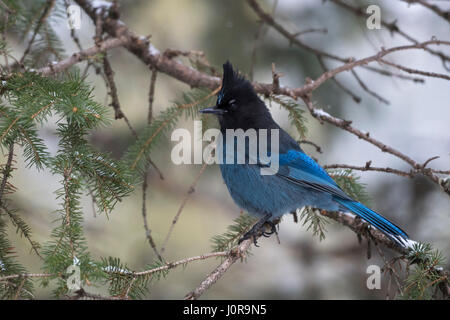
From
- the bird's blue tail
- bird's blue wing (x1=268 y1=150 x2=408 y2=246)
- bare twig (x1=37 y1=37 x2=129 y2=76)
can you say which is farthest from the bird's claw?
bare twig (x1=37 y1=37 x2=129 y2=76)

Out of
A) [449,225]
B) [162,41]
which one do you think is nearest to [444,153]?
[449,225]

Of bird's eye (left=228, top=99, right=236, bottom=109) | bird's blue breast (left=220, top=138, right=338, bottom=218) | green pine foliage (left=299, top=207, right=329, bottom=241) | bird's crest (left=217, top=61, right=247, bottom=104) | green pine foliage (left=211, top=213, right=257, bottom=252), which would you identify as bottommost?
green pine foliage (left=211, top=213, right=257, bottom=252)

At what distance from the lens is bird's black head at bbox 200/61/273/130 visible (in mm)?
3092

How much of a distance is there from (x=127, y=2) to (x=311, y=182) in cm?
264

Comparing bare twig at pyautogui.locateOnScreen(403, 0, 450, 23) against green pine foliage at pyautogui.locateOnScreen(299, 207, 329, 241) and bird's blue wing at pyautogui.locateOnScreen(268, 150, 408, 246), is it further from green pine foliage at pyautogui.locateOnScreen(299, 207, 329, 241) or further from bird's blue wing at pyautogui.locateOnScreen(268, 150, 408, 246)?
green pine foliage at pyautogui.locateOnScreen(299, 207, 329, 241)

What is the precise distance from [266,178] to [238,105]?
0.54 meters

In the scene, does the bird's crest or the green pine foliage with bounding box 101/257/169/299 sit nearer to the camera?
the green pine foliage with bounding box 101/257/169/299

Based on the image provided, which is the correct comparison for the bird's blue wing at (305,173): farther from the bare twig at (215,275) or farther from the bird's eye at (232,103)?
the bare twig at (215,275)

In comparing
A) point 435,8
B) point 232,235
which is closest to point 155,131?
point 232,235

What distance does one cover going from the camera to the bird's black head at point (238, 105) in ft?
10.1

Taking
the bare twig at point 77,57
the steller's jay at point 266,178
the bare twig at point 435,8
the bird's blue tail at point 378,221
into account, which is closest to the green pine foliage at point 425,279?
the bird's blue tail at point 378,221

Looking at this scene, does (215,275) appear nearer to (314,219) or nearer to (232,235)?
(232,235)
